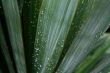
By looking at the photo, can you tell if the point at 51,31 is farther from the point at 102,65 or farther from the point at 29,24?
the point at 102,65

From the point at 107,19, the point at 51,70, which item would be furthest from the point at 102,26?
the point at 51,70

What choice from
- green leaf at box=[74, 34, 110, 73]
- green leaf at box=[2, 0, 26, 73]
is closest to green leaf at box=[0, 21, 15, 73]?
green leaf at box=[2, 0, 26, 73]

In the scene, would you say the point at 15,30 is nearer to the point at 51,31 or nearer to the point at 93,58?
the point at 51,31

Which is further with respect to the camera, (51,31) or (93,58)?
(93,58)

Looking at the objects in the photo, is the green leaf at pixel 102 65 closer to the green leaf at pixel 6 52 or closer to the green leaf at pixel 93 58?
the green leaf at pixel 93 58

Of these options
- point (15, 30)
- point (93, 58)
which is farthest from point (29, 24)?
point (93, 58)

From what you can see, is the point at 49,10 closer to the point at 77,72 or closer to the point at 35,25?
the point at 35,25
